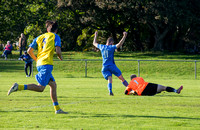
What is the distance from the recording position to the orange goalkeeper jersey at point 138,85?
13.1m

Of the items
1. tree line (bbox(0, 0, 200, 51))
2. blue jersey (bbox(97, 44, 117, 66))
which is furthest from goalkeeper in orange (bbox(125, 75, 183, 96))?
tree line (bbox(0, 0, 200, 51))

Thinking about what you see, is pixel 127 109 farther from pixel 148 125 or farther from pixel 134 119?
pixel 148 125

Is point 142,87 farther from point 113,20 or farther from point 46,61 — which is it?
point 113,20

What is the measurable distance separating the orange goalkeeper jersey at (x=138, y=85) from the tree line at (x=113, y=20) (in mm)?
25583

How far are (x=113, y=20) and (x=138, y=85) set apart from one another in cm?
3371

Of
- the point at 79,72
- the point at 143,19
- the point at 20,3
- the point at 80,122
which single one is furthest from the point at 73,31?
the point at 80,122

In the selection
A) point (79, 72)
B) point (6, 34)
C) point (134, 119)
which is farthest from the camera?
point (6, 34)

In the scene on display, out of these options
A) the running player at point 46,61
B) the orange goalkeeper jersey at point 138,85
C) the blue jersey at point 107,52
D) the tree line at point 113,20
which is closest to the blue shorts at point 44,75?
the running player at point 46,61

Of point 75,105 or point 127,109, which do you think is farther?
point 75,105

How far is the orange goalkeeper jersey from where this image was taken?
13.1 meters

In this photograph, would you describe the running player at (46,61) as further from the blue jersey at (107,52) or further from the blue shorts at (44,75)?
the blue jersey at (107,52)

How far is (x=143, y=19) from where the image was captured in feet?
132

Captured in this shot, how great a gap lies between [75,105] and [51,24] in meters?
2.77

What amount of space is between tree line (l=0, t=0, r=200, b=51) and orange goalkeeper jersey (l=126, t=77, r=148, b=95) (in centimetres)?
2558
